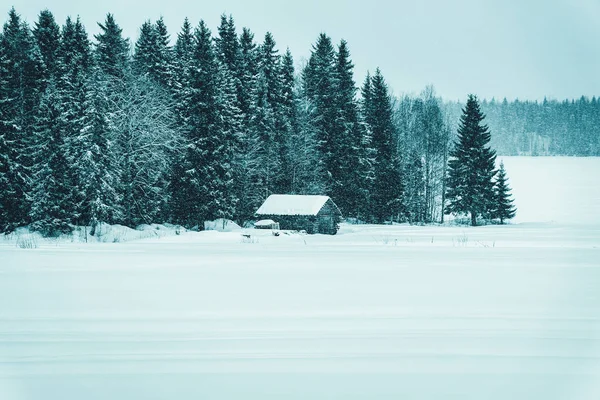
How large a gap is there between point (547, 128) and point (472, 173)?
12232 cm

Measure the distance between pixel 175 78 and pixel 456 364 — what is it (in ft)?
160

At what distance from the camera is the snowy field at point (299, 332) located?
6.90 metres

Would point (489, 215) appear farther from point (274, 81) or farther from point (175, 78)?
point (175, 78)

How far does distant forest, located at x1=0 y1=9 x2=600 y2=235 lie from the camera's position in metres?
38.6

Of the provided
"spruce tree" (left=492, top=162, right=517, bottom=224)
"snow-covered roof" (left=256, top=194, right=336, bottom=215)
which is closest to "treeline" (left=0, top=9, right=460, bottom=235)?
"snow-covered roof" (left=256, top=194, right=336, bottom=215)

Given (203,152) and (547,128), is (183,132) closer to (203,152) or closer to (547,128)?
(203,152)

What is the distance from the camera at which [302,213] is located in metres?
46.4

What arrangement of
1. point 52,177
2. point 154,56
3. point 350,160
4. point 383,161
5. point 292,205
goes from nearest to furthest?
point 52,177 → point 292,205 → point 154,56 → point 350,160 → point 383,161

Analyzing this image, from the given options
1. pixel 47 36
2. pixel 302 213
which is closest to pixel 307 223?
pixel 302 213

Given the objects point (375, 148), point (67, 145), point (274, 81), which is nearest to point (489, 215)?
point (375, 148)

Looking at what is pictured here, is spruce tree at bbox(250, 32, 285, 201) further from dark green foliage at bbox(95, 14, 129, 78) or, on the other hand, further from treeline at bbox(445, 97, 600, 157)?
treeline at bbox(445, 97, 600, 157)

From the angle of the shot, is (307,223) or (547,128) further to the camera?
(547,128)

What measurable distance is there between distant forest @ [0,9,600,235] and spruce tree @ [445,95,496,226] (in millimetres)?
4092

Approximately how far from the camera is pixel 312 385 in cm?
689
